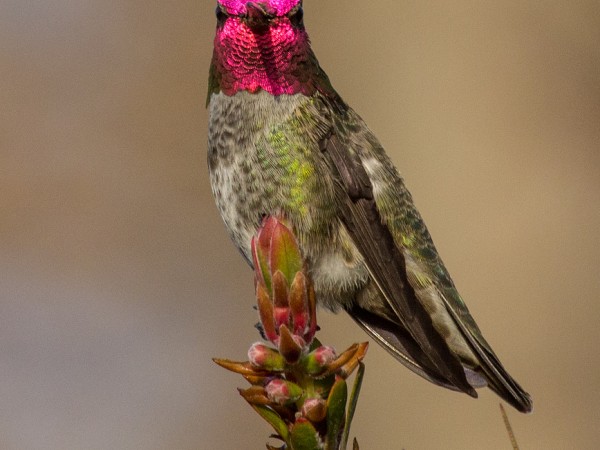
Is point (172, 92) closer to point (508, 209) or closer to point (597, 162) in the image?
point (508, 209)

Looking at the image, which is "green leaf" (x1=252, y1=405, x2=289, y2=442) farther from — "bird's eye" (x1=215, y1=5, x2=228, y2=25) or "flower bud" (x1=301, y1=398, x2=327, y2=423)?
"bird's eye" (x1=215, y1=5, x2=228, y2=25)

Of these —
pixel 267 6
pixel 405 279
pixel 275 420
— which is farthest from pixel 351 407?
pixel 267 6

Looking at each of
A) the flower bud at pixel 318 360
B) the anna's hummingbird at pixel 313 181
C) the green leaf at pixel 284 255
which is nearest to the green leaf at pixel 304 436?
the flower bud at pixel 318 360

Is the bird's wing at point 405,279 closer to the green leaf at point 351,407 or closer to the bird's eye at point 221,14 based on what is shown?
the bird's eye at point 221,14

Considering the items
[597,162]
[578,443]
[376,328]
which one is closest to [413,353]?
[376,328]

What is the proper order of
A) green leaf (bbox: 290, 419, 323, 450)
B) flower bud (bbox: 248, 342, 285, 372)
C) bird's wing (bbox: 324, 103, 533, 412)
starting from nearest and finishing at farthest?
1. green leaf (bbox: 290, 419, 323, 450)
2. flower bud (bbox: 248, 342, 285, 372)
3. bird's wing (bbox: 324, 103, 533, 412)

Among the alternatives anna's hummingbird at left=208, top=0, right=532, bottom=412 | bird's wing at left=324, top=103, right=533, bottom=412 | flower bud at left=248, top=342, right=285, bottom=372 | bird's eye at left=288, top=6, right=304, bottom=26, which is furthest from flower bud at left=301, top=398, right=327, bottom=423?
bird's eye at left=288, top=6, right=304, bottom=26
